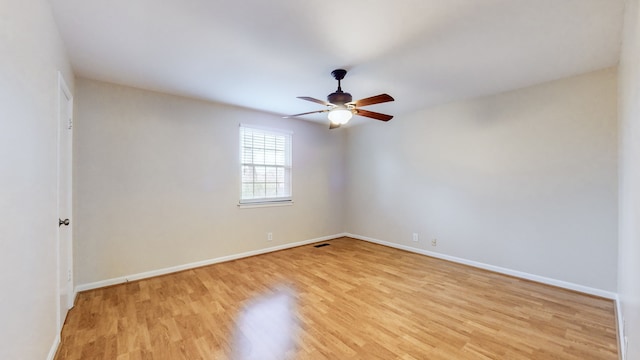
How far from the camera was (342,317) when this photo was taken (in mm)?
2424

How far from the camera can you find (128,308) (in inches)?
103

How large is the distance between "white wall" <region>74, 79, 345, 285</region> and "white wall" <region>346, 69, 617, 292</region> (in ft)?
7.72

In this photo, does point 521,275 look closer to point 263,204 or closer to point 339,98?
point 339,98

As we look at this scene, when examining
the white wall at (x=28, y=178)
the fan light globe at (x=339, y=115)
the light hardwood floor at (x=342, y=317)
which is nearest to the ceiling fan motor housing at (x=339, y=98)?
the fan light globe at (x=339, y=115)

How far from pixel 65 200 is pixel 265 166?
103 inches

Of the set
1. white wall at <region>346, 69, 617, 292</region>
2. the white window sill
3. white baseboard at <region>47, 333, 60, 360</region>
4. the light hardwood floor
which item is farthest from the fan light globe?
white baseboard at <region>47, 333, 60, 360</region>

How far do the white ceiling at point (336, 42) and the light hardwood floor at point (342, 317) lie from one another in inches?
97.1

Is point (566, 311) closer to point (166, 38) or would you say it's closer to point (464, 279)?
point (464, 279)

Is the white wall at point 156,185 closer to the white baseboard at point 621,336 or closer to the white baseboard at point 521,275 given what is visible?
the white baseboard at point 521,275

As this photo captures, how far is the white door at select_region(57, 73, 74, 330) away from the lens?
229cm

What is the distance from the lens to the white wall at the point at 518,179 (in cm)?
288

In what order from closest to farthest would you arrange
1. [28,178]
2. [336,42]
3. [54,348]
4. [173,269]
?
[28,178], [54,348], [336,42], [173,269]

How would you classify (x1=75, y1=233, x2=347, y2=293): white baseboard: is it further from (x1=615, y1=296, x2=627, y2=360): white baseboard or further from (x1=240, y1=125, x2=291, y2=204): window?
(x1=615, y1=296, x2=627, y2=360): white baseboard

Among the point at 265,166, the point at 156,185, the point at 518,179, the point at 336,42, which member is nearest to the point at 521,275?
the point at 518,179
